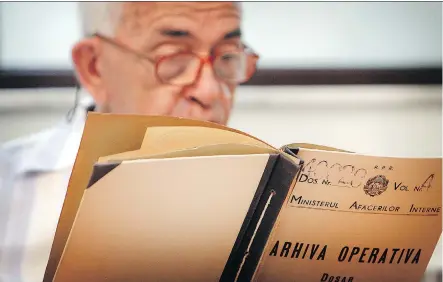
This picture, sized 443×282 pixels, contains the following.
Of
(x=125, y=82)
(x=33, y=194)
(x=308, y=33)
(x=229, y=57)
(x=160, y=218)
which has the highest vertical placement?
(x=308, y=33)

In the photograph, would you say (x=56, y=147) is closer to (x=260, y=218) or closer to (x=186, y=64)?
(x=186, y=64)

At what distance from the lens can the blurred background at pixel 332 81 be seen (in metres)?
0.86

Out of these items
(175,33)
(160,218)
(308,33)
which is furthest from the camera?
(308,33)

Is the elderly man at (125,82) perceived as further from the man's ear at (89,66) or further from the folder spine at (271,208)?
the folder spine at (271,208)

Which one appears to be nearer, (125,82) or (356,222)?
(356,222)

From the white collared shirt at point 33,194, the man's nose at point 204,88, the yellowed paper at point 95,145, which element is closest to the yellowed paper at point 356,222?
the yellowed paper at point 95,145

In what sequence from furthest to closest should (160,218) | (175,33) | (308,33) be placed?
(308,33) → (175,33) → (160,218)

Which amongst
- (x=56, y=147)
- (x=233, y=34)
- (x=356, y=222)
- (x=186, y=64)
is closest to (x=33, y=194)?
(x=56, y=147)

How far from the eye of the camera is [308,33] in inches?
37.1

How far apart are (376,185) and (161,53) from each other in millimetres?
432

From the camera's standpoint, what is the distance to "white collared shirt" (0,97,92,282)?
84 cm

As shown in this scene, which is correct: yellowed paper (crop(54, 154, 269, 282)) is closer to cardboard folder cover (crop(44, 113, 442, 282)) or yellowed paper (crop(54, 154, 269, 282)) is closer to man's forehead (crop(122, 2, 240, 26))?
cardboard folder cover (crop(44, 113, 442, 282))

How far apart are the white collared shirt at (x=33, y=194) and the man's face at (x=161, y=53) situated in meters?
0.08

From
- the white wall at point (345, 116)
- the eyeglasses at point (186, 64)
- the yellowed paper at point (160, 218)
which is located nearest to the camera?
the yellowed paper at point (160, 218)
